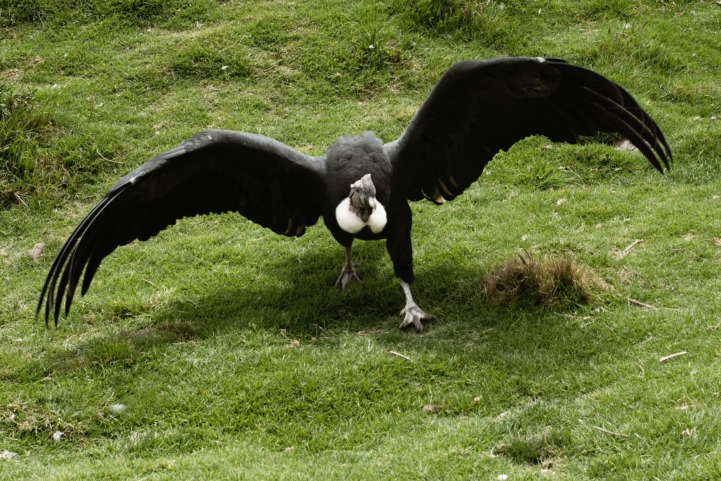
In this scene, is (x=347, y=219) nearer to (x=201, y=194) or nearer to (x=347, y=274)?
(x=347, y=274)

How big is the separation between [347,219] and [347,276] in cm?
92

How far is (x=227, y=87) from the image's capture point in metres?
8.91

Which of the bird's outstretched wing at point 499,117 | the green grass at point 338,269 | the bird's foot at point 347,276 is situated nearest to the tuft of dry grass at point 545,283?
the green grass at point 338,269

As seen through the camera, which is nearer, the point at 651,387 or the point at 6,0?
the point at 651,387

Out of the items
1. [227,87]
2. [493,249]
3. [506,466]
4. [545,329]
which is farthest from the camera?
[227,87]

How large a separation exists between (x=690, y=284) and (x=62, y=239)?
17.3 ft

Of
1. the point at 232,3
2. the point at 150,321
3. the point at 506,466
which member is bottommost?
the point at 150,321

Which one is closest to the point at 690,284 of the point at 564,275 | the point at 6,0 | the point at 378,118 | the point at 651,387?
the point at 564,275

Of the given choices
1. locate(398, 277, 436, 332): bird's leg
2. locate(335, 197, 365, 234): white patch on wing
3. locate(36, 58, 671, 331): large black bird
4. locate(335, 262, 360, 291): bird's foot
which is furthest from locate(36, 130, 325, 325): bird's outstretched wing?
locate(398, 277, 436, 332): bird's leg

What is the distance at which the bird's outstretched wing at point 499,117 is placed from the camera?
16.4 ft

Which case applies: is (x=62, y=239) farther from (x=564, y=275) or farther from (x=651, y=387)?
(x=651, y=387)

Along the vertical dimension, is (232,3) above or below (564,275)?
above

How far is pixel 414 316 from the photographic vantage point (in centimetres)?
538

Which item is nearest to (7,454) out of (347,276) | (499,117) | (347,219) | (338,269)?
(347,219)
